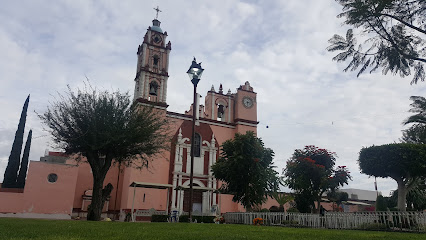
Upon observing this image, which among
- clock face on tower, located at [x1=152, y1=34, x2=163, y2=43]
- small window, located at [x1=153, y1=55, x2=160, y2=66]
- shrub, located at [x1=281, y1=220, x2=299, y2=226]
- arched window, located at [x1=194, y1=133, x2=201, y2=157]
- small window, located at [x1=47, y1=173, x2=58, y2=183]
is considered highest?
clock face on tower, located at [x1=152, y1=34, x2=163, y2=43]

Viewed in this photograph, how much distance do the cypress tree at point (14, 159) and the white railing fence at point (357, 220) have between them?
2162 cm

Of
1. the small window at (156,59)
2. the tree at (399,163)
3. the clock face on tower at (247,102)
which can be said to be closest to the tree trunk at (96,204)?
the tree at (399,163)

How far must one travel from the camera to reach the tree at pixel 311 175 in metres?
20.5

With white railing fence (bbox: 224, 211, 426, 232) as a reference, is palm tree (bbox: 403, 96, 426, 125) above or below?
above

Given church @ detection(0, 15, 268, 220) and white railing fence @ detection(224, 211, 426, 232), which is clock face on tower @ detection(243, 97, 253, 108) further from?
white railing fence @ detection(224, 211, 426, 232)

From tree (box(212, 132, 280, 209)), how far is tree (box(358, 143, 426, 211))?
235 inches

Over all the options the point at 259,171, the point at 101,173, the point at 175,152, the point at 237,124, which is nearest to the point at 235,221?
the point at 259,171

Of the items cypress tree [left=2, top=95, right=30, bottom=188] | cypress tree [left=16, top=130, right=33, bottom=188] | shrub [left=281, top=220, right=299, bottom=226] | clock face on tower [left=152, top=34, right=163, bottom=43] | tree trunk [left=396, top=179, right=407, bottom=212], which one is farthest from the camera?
clock face on tower [left=152, top=34, right=163, bottom=43]

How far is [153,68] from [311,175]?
17151 millimetres

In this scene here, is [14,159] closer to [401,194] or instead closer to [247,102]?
[247,102]

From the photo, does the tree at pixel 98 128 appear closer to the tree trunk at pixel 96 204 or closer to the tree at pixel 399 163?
the tree trunk at pixel 96 204

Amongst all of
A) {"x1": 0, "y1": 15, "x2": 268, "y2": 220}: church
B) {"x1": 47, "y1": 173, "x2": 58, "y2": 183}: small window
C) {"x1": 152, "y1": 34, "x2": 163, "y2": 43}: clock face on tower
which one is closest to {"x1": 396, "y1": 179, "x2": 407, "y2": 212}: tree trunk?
{"x1": 0, "y1": 15, "x2": 268, "y2": 220}: church

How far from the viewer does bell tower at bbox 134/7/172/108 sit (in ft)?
93.4

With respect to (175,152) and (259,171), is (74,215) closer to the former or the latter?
(175,152)
